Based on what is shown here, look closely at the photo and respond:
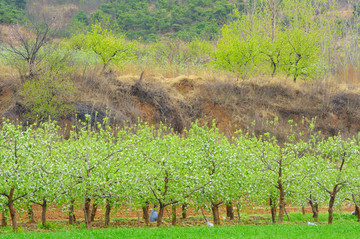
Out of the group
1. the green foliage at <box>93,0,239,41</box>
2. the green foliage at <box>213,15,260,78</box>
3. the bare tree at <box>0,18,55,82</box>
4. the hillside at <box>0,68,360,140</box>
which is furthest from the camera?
the green foliage at <box>93,0,239,41</box>

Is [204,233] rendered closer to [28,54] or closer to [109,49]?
[28,54]

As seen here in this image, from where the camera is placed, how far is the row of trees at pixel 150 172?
1146 centimetres

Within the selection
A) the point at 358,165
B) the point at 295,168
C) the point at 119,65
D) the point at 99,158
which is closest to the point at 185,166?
the point at 99,158

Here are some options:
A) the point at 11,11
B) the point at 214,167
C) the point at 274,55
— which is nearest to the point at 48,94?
the point at 214,167

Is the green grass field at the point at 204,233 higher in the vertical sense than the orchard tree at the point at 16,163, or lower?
lower

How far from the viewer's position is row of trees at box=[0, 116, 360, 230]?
451 inches

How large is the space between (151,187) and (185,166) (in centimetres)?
120

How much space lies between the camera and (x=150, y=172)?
40.5 feet

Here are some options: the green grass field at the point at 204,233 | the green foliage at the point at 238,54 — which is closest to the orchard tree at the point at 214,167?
the green grass field at the point at 204,233

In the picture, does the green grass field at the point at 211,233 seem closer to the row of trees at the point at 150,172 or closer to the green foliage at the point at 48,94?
the row of trees at the point at 150,172

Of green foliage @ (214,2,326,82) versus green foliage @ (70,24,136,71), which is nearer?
green foliage @ (70,24,136,71)

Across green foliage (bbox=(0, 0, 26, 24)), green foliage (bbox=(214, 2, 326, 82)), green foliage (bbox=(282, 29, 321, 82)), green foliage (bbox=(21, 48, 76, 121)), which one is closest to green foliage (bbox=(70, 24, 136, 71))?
green foliage (bbox=(21, 48, 76, 121))

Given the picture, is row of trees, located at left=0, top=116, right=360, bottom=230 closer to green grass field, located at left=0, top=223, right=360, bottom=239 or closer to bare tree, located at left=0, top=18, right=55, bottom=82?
green grass field, located at left=0, top=223, right=360, bottom=239

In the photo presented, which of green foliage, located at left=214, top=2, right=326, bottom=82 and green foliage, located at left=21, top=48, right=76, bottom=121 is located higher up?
green foliage, located at left=214, top=2, right=326, bottom=82
